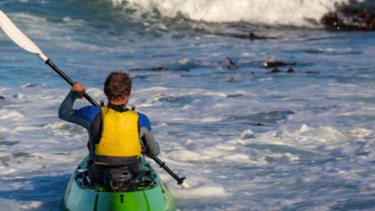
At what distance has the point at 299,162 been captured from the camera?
4980mm

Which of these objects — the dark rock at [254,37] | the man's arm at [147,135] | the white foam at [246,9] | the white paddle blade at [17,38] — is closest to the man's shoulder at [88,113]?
the man's arm at [147,135]

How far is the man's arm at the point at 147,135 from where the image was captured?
9.82ft

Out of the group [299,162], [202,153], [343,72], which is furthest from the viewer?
[343,72]

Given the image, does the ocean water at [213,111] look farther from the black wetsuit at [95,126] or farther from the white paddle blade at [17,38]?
the white paddle blade at [17,38]

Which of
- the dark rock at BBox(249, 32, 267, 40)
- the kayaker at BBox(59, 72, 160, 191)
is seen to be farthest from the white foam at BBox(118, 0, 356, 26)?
the kayaker at BBox(59, 72, 160, 191)

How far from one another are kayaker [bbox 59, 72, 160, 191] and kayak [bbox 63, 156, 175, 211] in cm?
11

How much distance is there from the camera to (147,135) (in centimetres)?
306

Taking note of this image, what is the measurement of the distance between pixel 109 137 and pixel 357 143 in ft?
12.8

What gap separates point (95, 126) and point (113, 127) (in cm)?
13

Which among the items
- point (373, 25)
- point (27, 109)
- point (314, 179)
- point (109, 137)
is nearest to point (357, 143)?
point (314, 179)

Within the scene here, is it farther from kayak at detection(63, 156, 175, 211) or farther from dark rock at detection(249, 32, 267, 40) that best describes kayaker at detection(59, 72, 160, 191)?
dark rock at detection(249, 32, 267, 40)

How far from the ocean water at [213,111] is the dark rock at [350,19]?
3.69 meters

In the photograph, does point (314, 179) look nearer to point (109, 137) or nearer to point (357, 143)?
point (357, 143)

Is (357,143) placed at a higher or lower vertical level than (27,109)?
lower
